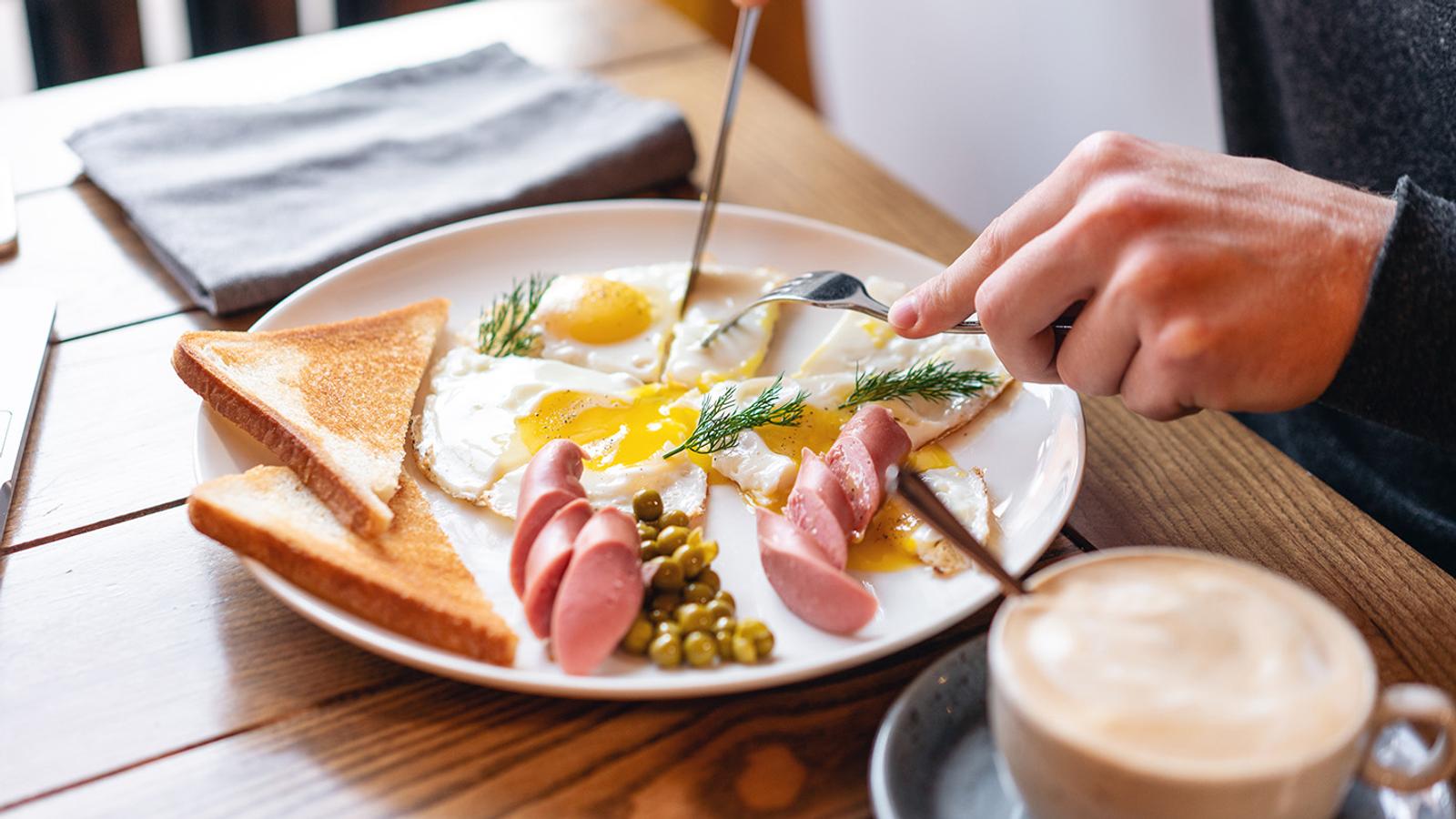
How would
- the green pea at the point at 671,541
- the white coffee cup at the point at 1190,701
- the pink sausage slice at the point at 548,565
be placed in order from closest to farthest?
1. the white coffee cup at the point at 1190,701
2. the pink sausage slice at the point at 548,565
3. the green pea at the point at 671,541

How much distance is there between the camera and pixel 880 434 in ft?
5.35

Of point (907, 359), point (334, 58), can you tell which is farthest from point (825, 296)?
point (334, 58)

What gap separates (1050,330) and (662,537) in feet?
1.94

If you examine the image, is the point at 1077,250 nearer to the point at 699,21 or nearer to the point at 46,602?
the point at 46,602

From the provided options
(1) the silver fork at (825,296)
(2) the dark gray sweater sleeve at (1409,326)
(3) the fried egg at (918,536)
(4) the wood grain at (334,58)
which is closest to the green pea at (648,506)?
(3) the fried egg at (918,536)

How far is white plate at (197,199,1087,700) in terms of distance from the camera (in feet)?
4.18

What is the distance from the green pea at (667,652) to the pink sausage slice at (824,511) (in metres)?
0.23

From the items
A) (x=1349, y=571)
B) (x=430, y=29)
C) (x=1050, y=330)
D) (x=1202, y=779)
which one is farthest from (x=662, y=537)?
(x=430, y=29)

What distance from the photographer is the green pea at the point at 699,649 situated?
1284mm

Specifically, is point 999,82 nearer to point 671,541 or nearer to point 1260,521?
point 1260,521

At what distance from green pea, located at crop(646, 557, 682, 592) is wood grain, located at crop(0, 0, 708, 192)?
185cm

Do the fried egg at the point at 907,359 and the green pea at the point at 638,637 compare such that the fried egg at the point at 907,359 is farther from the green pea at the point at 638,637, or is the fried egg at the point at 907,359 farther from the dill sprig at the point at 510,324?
the green pea at the point at 638,637

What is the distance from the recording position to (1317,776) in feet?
2.97

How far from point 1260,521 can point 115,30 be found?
183 inches
